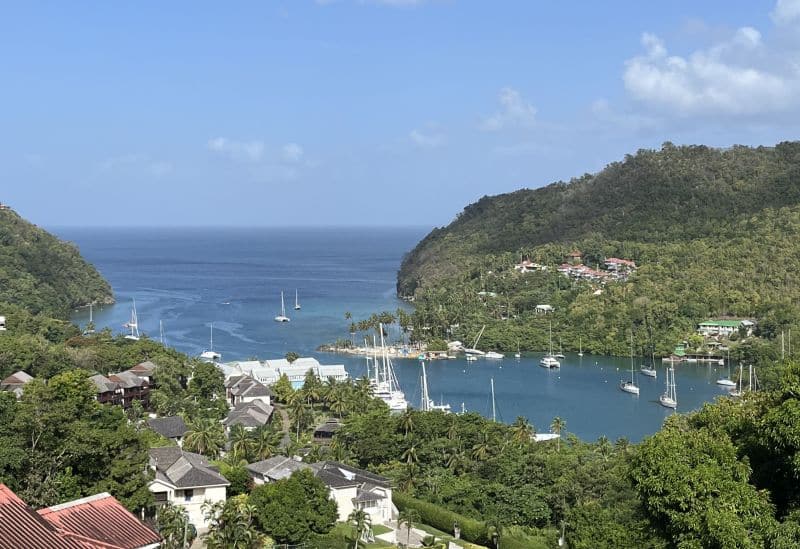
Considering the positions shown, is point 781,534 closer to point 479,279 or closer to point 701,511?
point 701,511

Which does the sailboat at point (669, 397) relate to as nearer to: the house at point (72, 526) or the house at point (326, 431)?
the house at point (326, 431)

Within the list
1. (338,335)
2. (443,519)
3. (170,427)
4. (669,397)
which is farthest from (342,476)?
(338,335)

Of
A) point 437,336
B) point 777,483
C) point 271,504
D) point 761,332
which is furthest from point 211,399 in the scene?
point 761,332

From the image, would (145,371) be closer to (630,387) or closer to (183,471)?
(183,471)

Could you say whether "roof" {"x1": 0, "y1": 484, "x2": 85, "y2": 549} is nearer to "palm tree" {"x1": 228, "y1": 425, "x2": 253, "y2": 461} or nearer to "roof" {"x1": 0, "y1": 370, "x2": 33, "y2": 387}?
"palm tree" {"x1": 228, "y1": 425, "x2": 253, "y2": 461}

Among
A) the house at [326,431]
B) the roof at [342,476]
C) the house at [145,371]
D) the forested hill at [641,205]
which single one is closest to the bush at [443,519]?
the roof at [342,476]

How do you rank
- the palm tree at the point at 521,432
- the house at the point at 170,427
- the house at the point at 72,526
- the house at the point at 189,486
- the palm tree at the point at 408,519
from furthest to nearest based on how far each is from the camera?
the house at the point at 170,427
the palm tree at the point at 521,432
the house at the point at 189,486
the palm tree at the point at 408,519
the house at the point at 72,526
